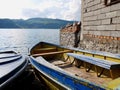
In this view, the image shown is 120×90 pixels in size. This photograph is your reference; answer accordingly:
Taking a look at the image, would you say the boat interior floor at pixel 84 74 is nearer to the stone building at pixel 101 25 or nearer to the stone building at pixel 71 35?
the stone building at pixel 101 25

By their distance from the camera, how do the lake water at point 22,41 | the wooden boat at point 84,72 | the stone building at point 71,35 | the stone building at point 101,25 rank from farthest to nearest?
the lake water at point 22,41
the stone building at point 71,35
the stone building at point 101,25
the wooden boat at point 84,72

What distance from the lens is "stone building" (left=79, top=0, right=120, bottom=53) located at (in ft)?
27.7

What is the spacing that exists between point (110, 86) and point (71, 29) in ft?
33.4

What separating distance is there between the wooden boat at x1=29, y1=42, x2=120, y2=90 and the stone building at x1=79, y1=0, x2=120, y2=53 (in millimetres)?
1632

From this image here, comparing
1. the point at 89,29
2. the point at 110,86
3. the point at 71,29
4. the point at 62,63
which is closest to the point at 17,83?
the point at 62,63

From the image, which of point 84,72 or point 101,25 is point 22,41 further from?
point 84,72

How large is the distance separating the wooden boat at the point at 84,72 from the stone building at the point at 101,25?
1.63 m

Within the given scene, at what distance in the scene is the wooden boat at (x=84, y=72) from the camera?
15.5 feet

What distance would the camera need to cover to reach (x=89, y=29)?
36.2 feet

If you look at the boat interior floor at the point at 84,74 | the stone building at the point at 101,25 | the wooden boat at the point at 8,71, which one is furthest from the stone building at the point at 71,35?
the wooden boat at the point at 8,71

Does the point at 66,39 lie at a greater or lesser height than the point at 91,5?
lesser

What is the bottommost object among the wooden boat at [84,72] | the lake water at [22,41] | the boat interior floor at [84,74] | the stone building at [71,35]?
the lake water at [22,41]

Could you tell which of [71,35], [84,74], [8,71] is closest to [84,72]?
[84,74]

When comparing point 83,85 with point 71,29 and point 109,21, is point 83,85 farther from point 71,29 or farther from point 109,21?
point 71,29
